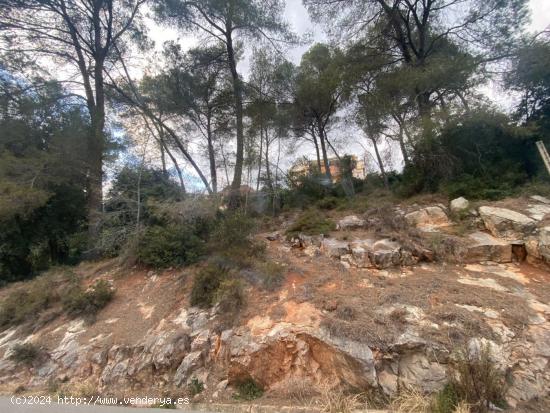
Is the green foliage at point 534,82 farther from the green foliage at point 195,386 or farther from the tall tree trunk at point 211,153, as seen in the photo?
the tall tree trunk at point 211,153

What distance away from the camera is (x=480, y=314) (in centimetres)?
356

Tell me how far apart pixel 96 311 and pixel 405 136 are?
10.2m

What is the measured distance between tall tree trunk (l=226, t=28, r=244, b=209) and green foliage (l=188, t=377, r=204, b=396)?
5387 millimetres

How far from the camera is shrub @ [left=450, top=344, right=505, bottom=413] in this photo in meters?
2.56

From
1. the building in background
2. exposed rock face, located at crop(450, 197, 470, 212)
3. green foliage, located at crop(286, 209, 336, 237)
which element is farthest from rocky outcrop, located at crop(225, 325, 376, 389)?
the building in background

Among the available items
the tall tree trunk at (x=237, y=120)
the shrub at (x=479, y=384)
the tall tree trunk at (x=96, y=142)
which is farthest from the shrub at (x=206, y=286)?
the tall tree trunk at (x=96, y=142)

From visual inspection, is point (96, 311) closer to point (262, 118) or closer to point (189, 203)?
point (189, 203)

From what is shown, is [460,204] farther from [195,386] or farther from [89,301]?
[89,301]

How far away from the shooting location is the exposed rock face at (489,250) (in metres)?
4.70

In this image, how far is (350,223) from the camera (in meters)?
6.70

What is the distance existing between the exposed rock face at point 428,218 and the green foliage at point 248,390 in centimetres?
508

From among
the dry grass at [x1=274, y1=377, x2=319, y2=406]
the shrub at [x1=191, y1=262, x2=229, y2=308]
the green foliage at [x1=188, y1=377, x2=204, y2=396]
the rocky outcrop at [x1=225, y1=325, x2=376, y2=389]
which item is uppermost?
the shrub at [x1=191, y1=262, x2=229, y2=308]

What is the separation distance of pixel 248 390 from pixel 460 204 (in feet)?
21.2

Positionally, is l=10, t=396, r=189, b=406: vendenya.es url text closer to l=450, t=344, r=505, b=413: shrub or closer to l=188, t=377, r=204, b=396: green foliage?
l=188, t=377, r=204, b=396: green foliage
